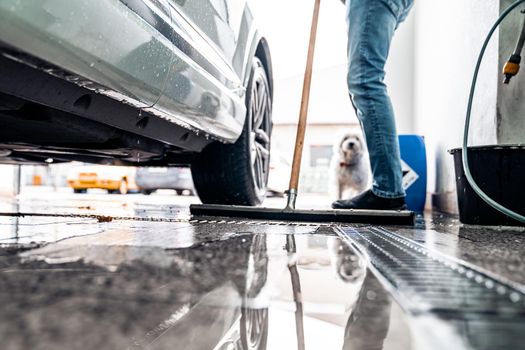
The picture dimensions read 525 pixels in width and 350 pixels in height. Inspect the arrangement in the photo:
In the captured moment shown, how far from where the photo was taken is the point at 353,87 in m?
1.76

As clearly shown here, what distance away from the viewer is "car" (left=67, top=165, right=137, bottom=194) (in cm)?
745

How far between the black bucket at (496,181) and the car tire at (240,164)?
0.80 meters

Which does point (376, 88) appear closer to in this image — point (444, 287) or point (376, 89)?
point (376, 89)

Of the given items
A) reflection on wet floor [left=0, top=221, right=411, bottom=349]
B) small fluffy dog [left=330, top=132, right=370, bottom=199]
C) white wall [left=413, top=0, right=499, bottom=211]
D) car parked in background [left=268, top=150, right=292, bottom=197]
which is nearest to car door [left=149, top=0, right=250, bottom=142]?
reflection on wet floor [left=0, top=221, right=411, bottom=349]

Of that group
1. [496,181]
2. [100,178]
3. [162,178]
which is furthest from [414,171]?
[100,178]

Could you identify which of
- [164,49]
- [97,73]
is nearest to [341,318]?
[97,73]

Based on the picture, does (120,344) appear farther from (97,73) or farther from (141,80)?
(141,80)

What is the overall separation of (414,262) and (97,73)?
64cm


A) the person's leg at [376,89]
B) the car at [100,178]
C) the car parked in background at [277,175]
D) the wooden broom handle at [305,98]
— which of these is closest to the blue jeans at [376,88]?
the person's leg at [376,89]

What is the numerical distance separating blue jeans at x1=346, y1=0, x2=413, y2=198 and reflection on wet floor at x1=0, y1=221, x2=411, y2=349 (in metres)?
0.99

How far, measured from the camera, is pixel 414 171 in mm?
2961

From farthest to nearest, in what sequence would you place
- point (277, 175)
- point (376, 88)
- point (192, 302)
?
point (277, 175) < point (376, 88) < point (192, 302)

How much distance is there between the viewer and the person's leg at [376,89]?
170cm

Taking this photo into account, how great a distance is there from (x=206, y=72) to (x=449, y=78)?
6.99 ft
